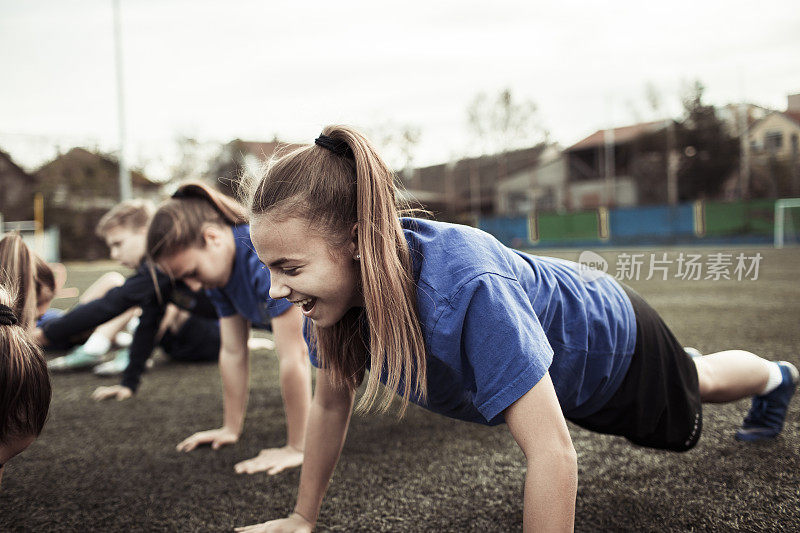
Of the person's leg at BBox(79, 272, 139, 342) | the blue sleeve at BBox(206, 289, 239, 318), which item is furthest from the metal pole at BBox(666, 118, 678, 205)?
the blue sleeve at BBox(206, 289, 239, 318)

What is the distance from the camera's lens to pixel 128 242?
312cm

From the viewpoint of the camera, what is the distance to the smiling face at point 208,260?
2.06 m

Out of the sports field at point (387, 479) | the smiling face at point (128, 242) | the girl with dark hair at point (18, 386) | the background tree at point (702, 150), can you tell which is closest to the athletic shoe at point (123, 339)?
the smiling face at point (128, 242)

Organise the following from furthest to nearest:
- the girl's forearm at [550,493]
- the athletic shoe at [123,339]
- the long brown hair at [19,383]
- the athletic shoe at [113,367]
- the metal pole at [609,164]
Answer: the metal pole at [609,164]
the athletic shoe at [123,339]
the athletic shoe at [113,367]
the long brown hair at [19,383]
the girl's forearm at [550,493]

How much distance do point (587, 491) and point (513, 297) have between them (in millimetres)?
867

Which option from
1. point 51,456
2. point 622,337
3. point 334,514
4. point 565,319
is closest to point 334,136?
point 565,319

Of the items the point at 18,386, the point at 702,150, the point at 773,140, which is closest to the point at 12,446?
the point at 18,386

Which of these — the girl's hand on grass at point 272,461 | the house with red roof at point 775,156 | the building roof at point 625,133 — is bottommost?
the girl's hand on grass at point 272,461

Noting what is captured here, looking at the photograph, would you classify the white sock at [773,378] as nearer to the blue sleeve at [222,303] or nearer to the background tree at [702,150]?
the blue sleeve at [222,303]

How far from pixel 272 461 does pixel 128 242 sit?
1.69m

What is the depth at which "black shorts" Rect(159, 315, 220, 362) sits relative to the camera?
140 inches

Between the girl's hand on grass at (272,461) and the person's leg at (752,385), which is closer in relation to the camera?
the person's leg at (752,385)

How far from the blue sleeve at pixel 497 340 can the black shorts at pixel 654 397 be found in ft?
1.83

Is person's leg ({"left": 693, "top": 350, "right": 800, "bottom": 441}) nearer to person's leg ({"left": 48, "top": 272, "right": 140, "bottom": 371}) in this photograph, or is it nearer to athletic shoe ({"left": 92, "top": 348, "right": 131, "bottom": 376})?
athletic shoe ({"left": 92, "top": 348, "right": 131, "bottom": 376})
